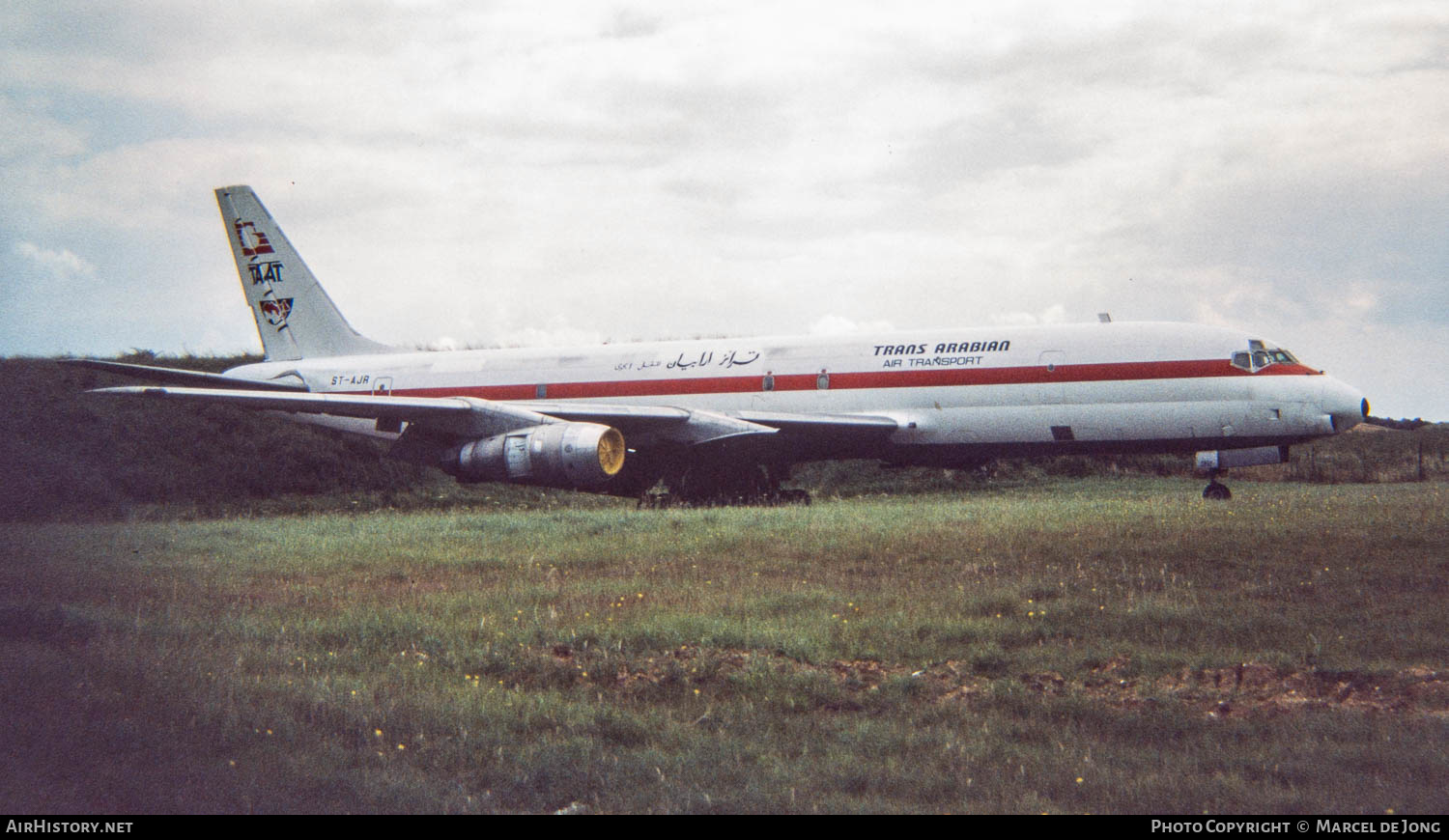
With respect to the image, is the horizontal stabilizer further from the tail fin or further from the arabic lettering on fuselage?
the arabic lettering on fuselage

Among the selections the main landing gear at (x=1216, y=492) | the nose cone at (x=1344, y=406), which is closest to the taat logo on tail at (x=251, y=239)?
the main landing gear at (x=1216, y=492)

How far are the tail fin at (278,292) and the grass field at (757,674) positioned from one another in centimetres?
1472

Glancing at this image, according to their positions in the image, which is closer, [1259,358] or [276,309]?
[1259,358]

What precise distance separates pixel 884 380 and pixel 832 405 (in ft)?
3.61

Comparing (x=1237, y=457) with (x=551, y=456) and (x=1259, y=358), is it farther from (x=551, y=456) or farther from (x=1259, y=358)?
(x=551, y=456)

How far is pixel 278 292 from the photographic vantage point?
2625cm

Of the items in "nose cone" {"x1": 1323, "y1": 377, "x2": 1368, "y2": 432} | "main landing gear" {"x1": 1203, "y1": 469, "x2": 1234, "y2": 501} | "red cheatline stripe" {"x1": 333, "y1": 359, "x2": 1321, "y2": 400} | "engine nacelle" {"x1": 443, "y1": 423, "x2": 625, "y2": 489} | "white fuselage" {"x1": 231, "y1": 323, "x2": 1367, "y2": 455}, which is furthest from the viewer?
"red cheatline stripe" {"x1": 333, "y1": 359, "x2": 1321, "y2": 400}

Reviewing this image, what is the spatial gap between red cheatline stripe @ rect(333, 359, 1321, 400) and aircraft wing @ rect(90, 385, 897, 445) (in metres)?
0.77

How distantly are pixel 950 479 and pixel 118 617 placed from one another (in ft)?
78.1

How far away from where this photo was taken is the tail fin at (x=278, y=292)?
25.9m

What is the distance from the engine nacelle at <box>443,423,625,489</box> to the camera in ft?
52.4

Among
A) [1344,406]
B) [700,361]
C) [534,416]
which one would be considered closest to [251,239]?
[700,361]

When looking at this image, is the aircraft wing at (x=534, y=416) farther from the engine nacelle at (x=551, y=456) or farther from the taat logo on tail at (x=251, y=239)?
the taat logo on tail at (x=251, y=239)

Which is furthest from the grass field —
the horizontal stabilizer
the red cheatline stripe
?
the horizontal stabilizer
